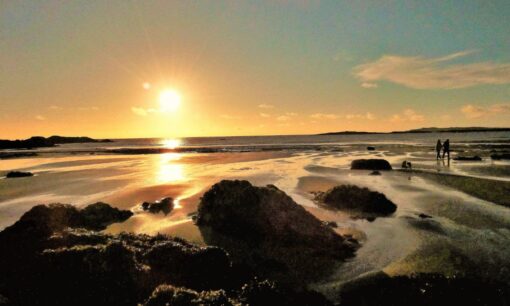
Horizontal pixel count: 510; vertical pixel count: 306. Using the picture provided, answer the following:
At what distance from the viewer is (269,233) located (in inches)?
412

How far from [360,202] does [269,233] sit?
6007 millimetres

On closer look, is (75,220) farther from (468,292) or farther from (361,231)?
(468,292)

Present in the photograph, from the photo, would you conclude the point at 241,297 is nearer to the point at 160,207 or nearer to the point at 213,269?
the point at 213,269

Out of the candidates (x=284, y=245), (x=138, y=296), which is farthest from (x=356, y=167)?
(x=138, y=296)

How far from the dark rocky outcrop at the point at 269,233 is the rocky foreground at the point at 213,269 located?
0.03 m

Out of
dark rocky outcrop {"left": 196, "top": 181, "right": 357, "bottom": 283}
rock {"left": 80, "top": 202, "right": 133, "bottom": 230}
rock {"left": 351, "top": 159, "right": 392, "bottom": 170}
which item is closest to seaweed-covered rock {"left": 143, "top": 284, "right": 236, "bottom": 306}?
dark rocky outcrop {"left": 196, "top": 181, "right": 357, "bottom": 283}

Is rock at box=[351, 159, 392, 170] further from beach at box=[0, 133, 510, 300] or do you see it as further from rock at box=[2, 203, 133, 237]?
rock at box=[2, 203, 133, 237]

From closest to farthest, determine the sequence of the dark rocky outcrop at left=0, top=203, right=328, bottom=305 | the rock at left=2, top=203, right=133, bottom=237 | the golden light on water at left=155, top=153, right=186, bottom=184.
Result: the dark rocky outcrop at left=0, top=203, right=328, bottom=305, the rock at left=2, top=203, right=133, bottom=237, the golden light on water at left=155, top=153, right=186, bottom=184

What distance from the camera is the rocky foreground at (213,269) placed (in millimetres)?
5902

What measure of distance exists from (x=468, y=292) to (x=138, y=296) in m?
6.13

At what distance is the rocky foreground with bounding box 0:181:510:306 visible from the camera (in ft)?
19.4

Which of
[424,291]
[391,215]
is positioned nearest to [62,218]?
[424,291]

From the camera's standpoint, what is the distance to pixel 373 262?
892 cm

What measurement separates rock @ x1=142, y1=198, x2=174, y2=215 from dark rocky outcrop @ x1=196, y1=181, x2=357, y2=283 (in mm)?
3553
